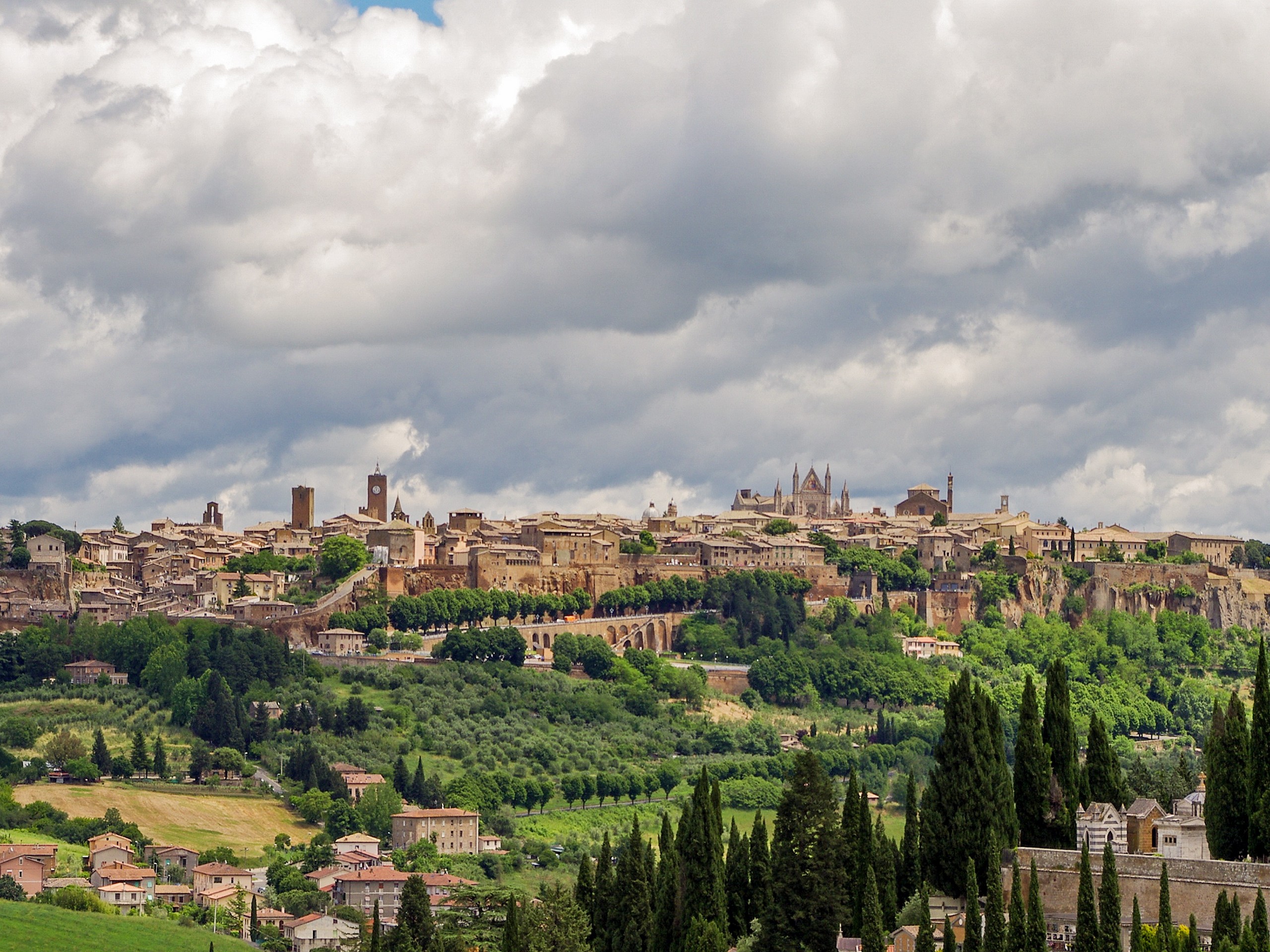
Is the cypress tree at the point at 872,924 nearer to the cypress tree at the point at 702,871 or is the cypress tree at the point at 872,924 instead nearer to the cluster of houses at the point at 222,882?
the cypress tree at the point at 702,871

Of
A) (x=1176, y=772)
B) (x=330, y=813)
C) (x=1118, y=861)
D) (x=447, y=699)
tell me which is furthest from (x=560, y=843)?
(x=1118, y=861)

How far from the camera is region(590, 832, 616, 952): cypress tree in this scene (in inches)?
1876

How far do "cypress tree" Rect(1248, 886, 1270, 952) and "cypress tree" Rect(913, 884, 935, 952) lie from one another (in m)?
5.34

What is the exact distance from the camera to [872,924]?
1571 inches

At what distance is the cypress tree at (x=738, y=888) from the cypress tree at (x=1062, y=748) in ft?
21.5

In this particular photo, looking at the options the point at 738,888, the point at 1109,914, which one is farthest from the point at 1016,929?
the point at 738,888

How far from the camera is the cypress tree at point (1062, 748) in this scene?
140ft

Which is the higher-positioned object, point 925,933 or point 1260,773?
point 1260,773

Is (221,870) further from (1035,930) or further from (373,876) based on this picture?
(1035,930)

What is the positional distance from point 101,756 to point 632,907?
44.4 metres

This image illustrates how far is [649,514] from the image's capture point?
480ft

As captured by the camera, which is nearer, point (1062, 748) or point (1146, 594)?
point (1062, 748)

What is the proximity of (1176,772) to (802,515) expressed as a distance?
9249 cm

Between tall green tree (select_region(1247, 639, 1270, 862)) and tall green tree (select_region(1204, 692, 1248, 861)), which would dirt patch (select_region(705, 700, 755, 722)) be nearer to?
tall green tree (select_region(1204, 692, 1248, 861))
